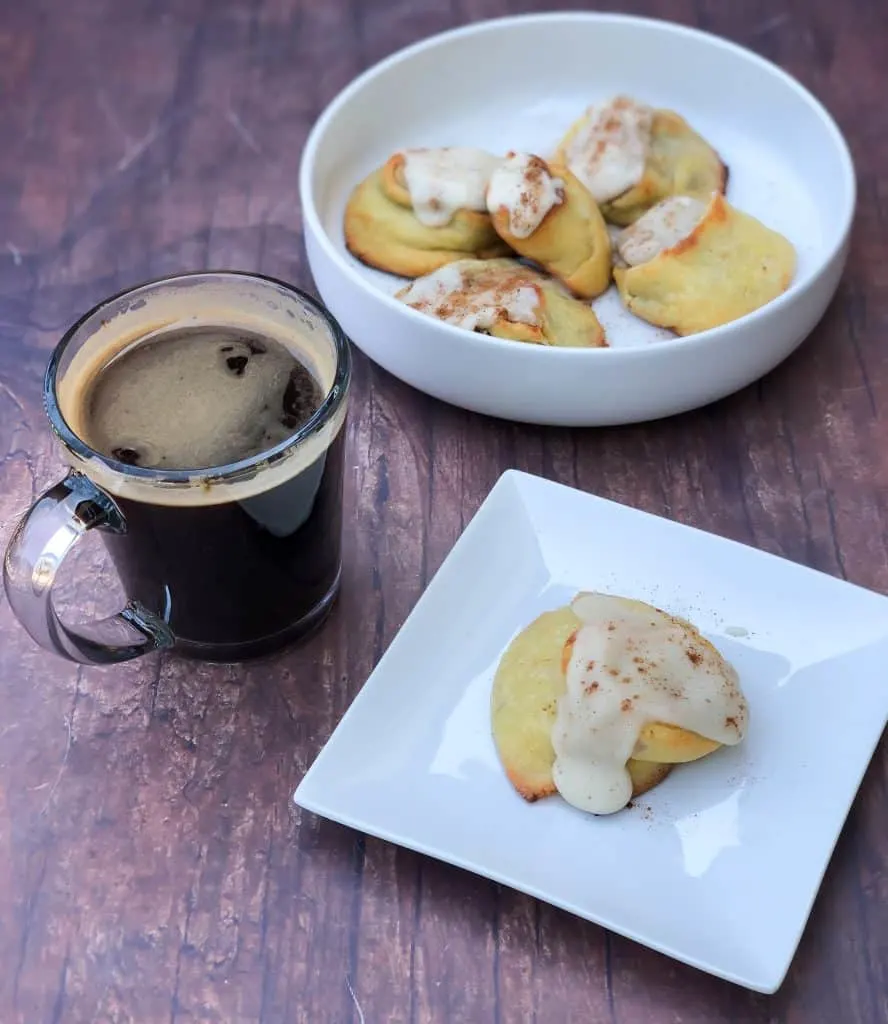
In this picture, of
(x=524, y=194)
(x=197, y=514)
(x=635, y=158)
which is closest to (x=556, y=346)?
(x=524, y=194)

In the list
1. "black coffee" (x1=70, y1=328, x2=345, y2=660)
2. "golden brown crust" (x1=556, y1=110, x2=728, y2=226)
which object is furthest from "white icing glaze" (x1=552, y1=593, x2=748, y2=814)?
"golden brown crust" (x1=556, y1=110, x2=728, y2=226)

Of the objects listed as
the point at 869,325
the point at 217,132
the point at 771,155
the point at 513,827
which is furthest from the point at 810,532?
the point at 217,132

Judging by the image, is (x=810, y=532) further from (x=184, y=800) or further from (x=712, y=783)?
(x=184, y=800)

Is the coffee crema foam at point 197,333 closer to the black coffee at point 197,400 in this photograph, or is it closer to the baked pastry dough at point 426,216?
the black coffee at point 197,400

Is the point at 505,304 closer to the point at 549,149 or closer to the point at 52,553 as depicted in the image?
the point at 549,149

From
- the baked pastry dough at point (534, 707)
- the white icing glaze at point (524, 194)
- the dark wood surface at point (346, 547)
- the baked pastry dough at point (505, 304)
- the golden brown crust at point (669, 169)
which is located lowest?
the dark wood surface at point (346, 547)

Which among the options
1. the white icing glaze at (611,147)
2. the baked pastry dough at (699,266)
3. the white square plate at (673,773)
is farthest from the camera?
the white icing glaze at (611,147)

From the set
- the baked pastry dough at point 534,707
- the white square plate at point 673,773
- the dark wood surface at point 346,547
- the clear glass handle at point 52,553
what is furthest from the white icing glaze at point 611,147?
the clear glass handle at point 52,553
